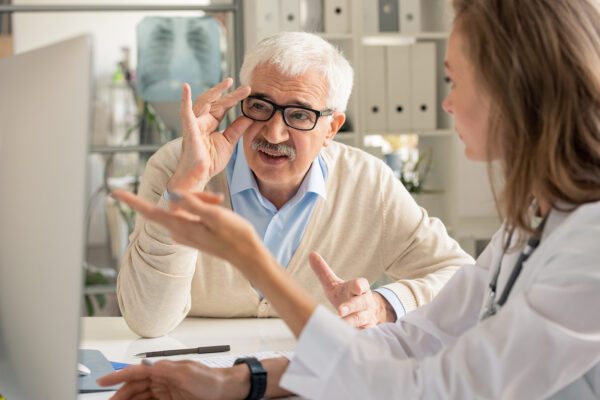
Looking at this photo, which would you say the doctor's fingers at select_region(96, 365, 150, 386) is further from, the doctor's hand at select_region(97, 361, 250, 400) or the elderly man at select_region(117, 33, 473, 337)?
the elderly man at select_region(117, 33, 473, 337)

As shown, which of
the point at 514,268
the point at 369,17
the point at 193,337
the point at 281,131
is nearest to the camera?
the point at 514,268

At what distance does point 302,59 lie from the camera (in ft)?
7.22

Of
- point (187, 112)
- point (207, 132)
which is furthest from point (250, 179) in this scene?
point (187, 112)

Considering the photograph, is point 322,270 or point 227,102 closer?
point 322,270

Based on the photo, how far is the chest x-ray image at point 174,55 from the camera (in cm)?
410

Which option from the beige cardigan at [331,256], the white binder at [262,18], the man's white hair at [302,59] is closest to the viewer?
the beige cardigan at [331,256]

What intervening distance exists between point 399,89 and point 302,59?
2293mm

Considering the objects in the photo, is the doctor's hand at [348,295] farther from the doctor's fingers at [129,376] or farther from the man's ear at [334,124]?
the man's ear at [334,124]

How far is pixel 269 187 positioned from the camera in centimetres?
227

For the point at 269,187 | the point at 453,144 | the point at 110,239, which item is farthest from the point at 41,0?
the point at 269,187

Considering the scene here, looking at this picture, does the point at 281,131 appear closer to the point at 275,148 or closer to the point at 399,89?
the point at 275,148

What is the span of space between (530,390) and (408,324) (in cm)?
41

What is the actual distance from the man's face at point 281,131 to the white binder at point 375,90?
2.18m

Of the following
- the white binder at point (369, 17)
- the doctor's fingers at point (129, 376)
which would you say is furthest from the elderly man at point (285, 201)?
the white binder at point (369, 17)
